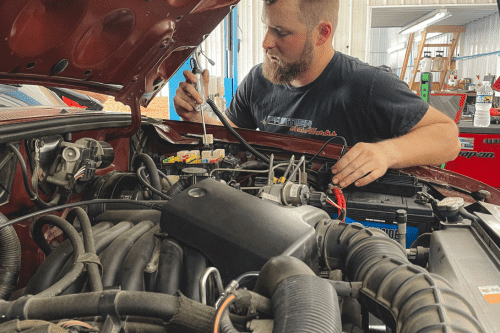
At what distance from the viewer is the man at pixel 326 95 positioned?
5.62 feet

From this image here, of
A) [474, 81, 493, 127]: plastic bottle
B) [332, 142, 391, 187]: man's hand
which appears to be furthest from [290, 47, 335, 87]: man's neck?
[474, 81, 493, 127]: plastic bottle

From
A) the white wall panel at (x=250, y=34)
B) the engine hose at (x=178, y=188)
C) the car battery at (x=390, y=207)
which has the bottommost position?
the car battery at (x=390, y=207)

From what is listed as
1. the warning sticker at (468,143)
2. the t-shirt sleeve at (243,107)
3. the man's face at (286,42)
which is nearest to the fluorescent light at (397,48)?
the warning sticker at (468,143)

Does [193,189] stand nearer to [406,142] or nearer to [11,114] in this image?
[11,114]

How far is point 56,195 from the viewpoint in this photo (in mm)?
921

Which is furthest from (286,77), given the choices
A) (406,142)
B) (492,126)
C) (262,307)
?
(492,126)

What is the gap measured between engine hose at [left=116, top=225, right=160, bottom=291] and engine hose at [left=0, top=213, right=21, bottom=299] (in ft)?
0.67

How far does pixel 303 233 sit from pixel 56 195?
654 mm

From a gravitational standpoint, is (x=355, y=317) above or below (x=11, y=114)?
below

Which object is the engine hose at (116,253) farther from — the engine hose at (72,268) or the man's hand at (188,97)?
the man's hand at (188,97)

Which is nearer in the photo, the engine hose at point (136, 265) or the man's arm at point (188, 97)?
the engine hose at point (136, 265)

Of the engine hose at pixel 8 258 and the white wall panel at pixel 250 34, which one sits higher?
the white wall panel at pixel 250 34

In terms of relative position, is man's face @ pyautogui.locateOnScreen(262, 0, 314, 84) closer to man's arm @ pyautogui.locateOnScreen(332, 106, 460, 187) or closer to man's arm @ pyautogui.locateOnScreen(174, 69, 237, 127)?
man's arm @ pyautogui.locateOnScreen(174, 69, 237, 127)

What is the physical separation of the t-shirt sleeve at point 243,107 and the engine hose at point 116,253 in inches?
66.8
